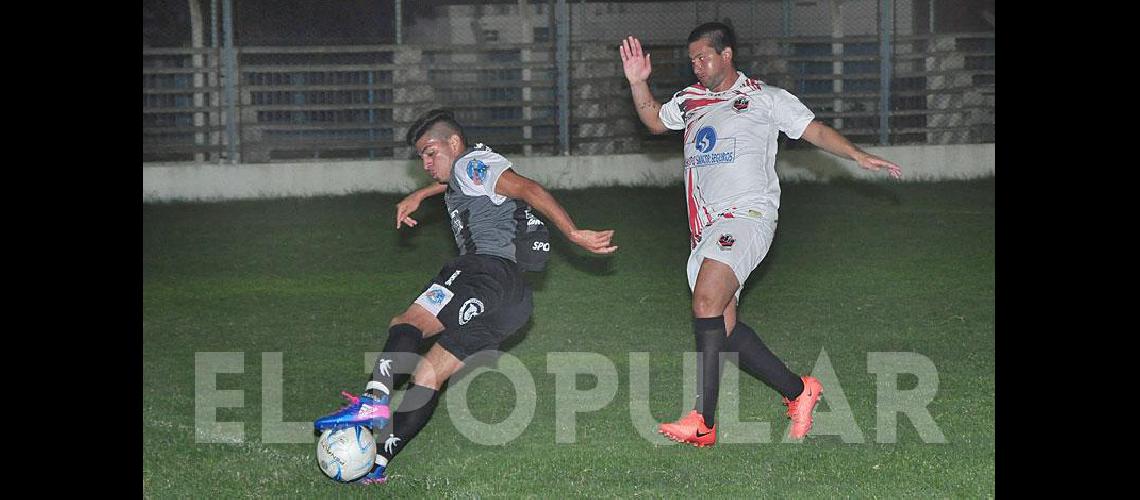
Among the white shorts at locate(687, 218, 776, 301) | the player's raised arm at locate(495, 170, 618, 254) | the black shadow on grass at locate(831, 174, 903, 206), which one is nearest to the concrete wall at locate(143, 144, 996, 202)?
the black shadow on grass at locate(831, 174, 903, 206)

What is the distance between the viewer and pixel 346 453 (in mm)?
5734

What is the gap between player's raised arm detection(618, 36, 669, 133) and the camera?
7.44 metres

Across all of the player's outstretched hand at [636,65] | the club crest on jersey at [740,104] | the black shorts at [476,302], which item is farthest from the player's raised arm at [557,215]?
the player's outstretched hand at [636,65]

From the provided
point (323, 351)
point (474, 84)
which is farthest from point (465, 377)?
point (474, 84)

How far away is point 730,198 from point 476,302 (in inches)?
56.2

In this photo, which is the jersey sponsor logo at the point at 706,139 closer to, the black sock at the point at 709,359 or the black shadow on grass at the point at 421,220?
the black sock at the point at 709,359

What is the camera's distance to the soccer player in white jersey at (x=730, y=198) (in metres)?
6.60

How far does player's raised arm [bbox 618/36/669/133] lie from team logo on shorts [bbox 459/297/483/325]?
1667 millimetres

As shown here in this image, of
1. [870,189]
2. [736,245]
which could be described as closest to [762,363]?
[736,245]

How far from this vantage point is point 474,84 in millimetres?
18750

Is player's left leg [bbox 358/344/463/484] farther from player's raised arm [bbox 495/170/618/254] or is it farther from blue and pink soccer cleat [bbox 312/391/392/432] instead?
player's raised arm [bbox 495/170/618/254]

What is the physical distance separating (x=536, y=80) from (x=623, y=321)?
9.47 m

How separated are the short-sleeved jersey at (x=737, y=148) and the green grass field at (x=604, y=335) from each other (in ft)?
3.79

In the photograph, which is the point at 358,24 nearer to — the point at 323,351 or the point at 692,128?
the point at 323,351
